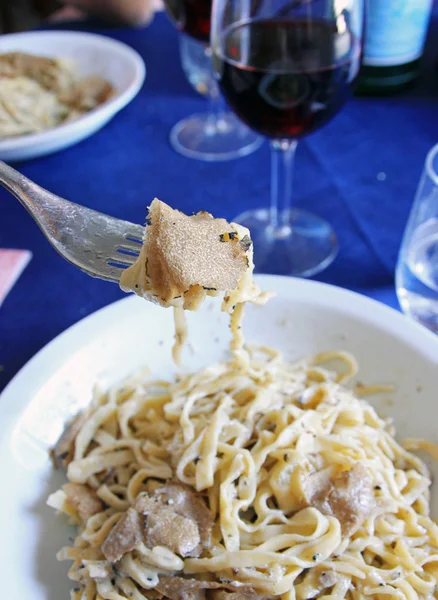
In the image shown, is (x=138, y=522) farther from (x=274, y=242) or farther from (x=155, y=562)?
(x=274, y=242)

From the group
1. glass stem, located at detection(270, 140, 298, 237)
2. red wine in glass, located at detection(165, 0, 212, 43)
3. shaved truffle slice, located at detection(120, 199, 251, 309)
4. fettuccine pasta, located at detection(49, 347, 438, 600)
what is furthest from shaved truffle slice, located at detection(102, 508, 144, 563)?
red wine in glass, located at detection(165, 0, 212, 43)

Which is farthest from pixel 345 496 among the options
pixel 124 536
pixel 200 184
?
pixel 200 184

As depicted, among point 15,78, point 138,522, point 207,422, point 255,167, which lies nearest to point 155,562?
point 138,522

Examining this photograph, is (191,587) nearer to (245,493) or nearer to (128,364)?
(245,493)

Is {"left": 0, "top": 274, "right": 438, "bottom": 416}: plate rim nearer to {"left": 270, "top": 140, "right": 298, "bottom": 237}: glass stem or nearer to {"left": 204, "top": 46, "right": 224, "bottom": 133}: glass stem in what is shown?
{"left": 270, "top": 140, "right": 298, "bottom": 237}: glass stem

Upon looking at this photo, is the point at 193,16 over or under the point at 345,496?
over

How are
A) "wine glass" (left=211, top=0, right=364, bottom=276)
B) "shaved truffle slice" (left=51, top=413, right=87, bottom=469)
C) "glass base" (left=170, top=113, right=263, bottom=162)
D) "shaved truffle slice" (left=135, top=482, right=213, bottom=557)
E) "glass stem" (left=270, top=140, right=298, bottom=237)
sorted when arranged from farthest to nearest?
"glass base" (left=170, top=113, right=263, bottom=162) → "glass stem" (left=270, top=140, right=298, bottom=237) → "wine glass" (left=211, top=0, right=364, bottom=276) → "shaved truffle slice" (left=51, top=413, right=87, bottom=469) → "shaved truffle slice" (left=135, top=482, right=213, bottom=557)

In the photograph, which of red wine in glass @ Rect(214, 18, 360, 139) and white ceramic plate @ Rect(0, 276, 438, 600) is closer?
white ceramic plate @ Rect(0, 276, 438, 600)
